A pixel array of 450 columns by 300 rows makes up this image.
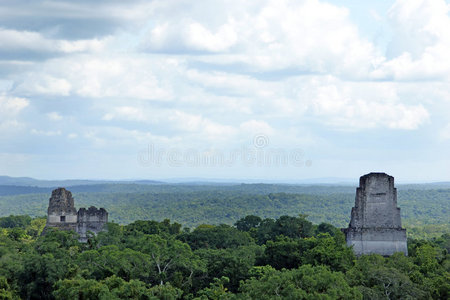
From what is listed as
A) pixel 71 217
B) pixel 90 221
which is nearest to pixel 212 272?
pixel 90 221

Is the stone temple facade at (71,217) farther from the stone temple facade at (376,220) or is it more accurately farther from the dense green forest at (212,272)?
the stone temple facade at (376,220)

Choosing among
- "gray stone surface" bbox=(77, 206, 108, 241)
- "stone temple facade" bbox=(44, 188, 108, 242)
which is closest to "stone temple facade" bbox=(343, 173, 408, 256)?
"gray stone surface" bbox=(77, 206, 108, 241)

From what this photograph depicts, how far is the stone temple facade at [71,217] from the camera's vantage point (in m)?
62.2

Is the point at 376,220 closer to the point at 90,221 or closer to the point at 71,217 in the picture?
the point at 90,221

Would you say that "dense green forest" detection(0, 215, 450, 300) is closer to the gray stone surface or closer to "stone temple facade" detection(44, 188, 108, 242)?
the gray stone surface

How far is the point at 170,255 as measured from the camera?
4403cm

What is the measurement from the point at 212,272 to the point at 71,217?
23.3 metres

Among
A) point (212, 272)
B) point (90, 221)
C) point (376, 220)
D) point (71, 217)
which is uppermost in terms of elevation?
point (376, 220)

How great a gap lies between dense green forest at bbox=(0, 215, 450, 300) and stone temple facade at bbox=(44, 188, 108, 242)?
9590mm

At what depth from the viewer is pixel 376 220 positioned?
44.1 m

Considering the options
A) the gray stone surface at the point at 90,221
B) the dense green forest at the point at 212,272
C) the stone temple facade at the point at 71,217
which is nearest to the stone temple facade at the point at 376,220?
the dense green forest at the point at 212,272

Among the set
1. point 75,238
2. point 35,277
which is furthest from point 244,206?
point 35,277

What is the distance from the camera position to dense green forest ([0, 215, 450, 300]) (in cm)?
3569

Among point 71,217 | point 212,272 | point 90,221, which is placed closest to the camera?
point 212,272
